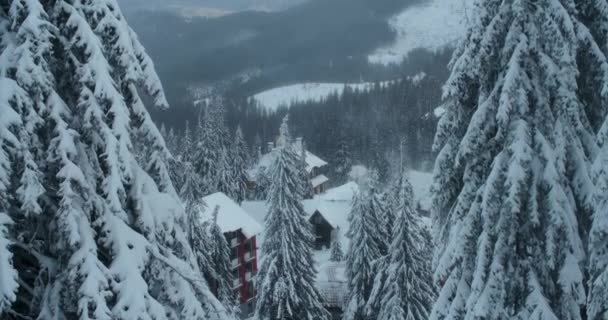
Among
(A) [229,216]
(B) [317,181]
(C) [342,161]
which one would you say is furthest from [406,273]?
(C) [342,161]

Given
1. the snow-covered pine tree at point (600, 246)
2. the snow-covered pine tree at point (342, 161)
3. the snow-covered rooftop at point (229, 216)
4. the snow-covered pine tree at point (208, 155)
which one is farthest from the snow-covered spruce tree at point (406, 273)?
the snow-covered pine tree at point (342, 161)

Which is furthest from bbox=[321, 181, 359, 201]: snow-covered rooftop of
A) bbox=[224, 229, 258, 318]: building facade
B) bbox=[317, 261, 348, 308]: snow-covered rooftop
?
bbox=[317, 261, 348, 308]: snow-covered rooftop

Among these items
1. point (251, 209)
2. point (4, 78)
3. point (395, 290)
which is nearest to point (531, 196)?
point (4, 78)

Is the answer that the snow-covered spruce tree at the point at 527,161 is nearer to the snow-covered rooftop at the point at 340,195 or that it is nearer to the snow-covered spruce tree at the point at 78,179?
the snow-covered spruce tree at the point at 78,179

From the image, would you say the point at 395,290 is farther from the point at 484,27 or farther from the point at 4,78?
the point at 4,78

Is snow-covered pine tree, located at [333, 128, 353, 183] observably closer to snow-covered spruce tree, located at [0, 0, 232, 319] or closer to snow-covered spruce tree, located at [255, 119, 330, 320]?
snow-covered spruce tree, located at [255, 119, 330, 320]

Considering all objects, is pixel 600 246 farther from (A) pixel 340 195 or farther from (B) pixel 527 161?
(A) pixel 340 195
